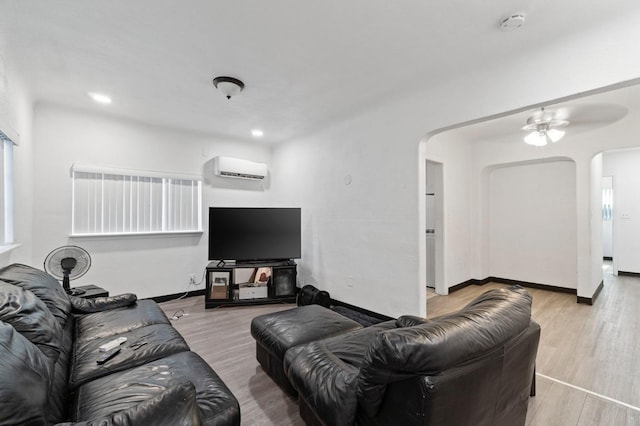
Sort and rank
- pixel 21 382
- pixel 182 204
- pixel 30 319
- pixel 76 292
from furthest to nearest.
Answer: pixel 182 204 → pixel 76 292 → pixel 30 319 → pixel 21 382

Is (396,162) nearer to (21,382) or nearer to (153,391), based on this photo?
(153,391)

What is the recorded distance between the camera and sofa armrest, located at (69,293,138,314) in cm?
242

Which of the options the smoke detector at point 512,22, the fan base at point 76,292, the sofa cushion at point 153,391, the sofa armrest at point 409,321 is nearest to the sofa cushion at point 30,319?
the sofa cushion at point 153,391

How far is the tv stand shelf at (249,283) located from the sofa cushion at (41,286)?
185 centimetres

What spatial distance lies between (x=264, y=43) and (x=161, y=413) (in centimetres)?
233

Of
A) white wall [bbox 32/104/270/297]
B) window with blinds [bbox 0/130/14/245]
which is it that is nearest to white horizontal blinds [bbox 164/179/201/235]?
white wall [bbox 32/104/270/297]

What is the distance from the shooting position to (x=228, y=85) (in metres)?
2.76

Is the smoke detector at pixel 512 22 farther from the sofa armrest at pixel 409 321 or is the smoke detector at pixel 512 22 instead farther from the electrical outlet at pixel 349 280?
the electrical outlet at pixel 349 280

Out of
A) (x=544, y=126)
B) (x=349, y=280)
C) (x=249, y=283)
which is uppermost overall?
(x=544, y=126)

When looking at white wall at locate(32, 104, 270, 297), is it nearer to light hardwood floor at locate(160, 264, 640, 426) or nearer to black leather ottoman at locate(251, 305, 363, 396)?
light hardwood floor at locate(160, 264, 640, 426)

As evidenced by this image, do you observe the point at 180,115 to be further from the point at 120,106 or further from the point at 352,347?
the point at 352,347

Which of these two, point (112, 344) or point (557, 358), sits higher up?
point (112, 344)

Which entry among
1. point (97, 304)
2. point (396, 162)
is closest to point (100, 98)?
point (97, 304)

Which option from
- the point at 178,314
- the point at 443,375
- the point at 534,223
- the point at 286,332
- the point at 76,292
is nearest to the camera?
the point at 443,375
